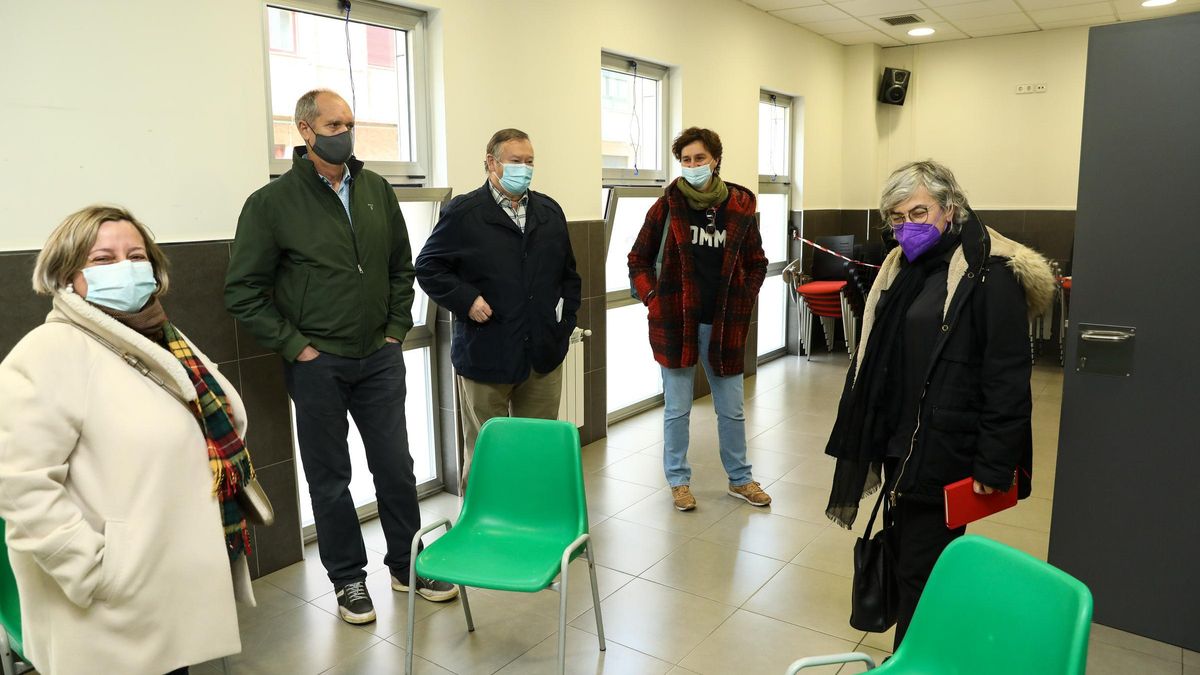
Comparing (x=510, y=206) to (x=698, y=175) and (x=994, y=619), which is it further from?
(x=994, y=619)

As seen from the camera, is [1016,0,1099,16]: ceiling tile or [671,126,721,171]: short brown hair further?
[1016,0,1099,16]: ceiling tile

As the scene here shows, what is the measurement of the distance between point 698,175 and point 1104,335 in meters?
1.68

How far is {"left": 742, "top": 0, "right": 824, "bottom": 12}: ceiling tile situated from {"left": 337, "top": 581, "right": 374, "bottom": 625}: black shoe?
5.14 m

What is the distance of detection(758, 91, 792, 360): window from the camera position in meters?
7.21

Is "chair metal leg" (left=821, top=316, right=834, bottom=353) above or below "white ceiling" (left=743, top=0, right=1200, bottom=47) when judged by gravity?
below

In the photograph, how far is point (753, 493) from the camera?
3992mm

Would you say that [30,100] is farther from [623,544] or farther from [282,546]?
[623,544]

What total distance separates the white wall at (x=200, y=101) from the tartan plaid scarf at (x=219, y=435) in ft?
3.26

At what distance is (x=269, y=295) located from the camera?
2.77 meters

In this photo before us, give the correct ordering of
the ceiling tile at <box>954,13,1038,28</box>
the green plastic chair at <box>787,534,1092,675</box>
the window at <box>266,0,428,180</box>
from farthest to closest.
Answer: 1. the ceiling tile at <box>954,13,1038,28</box>
2. the window at <box>266,0,428,180</box>
3. the green plastic chair at <box>787,534,1092,675</box>

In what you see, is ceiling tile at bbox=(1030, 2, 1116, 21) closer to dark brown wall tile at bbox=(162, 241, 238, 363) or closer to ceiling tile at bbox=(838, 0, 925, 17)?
ceiling tile at bbox=(838, 0, 925, 17)

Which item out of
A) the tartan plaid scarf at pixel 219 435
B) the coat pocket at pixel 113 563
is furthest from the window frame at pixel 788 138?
the coat pocket at pixel 113 563

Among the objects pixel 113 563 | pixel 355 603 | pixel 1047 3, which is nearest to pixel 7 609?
pixel 113 563

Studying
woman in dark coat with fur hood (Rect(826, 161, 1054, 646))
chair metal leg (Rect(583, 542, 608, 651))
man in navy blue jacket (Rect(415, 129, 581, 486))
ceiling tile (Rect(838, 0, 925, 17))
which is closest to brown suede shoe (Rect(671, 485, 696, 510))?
man in navy blue jacket (Rect(415, 129, 581, 486))
